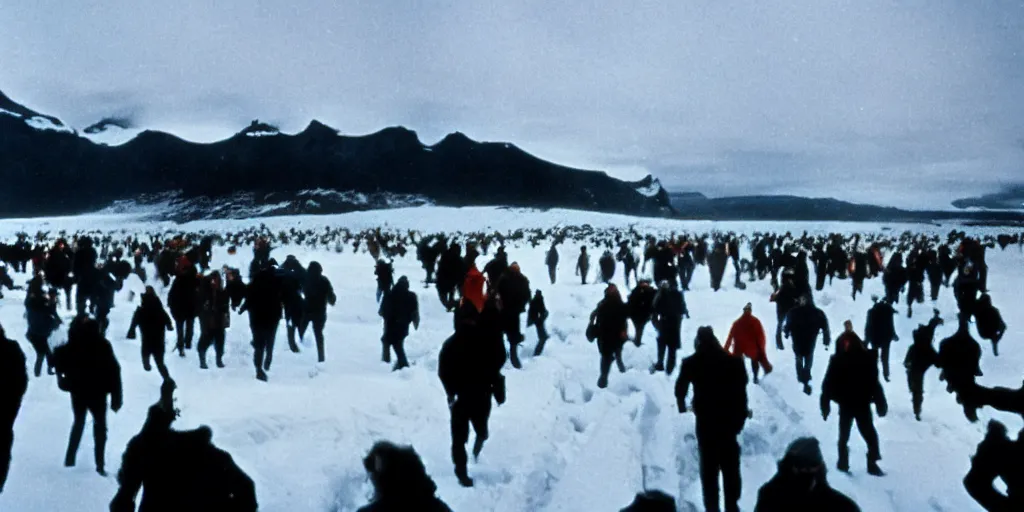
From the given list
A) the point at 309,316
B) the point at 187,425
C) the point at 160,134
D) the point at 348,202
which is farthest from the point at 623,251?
the point at 160,134

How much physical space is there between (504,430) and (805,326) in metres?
4.18

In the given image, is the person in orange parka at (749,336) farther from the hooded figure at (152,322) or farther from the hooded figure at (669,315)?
the hooded figure at (152,322)

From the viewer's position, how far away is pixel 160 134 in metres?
172

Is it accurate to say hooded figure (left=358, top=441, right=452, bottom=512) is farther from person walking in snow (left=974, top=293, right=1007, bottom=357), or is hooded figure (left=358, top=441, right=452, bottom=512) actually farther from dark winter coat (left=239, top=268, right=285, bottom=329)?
person walking in snow (left=974, top=293, right=1007, bottom=357)

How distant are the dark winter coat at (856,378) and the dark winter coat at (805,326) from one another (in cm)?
270

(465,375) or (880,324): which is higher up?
(465,375)

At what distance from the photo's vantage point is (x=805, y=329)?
8.54m

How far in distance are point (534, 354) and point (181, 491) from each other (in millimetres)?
8012

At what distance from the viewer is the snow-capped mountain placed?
152m

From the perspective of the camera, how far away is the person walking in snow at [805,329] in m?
8.52

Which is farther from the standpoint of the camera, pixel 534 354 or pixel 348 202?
pixel 348 202

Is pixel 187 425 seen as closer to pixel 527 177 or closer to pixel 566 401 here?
pixel 566 401

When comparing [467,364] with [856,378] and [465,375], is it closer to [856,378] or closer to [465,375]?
[465,375]

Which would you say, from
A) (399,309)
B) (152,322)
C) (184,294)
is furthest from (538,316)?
(152,322)
